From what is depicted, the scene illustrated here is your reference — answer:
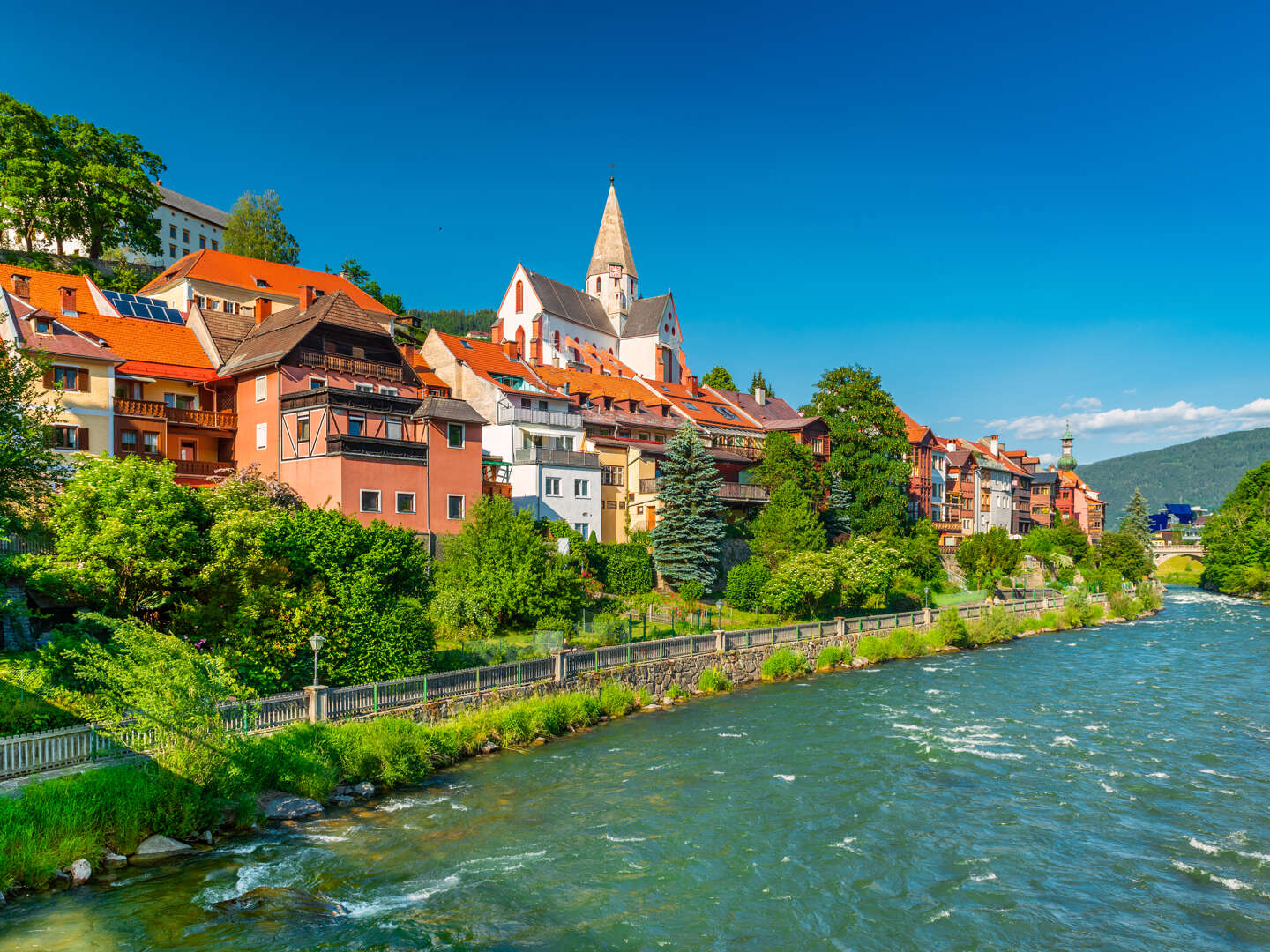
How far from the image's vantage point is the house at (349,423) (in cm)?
4009

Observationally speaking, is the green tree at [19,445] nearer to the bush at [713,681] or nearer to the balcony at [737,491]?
the bush at [713,681]

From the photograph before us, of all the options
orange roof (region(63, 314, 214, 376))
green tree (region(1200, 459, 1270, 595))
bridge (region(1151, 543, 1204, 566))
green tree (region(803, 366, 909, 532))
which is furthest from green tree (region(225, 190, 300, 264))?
bridge (region(1151, 543, 1204, 566))

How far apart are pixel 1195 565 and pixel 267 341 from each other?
12931cm

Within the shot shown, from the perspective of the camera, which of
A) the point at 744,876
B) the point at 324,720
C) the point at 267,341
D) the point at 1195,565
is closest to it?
the point at 744,876

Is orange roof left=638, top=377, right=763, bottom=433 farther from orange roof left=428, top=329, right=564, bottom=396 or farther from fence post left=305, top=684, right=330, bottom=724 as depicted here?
fence post left=305, top=684, right=330, bottom=724

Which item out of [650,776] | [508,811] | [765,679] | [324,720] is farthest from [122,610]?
[765,679]

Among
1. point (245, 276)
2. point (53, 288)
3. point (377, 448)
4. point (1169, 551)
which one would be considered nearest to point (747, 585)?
point (377, 448)

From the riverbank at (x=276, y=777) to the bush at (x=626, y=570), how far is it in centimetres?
1372

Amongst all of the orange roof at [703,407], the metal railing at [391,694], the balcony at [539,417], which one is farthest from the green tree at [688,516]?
the orange roof at [703,407]

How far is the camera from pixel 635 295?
346ft

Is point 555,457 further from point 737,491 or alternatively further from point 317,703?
point 317,703

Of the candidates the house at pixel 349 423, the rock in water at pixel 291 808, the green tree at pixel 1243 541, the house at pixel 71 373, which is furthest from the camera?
the green tree at pixel 1243 541

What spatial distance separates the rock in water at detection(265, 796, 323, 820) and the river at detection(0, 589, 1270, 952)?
40.7 inches

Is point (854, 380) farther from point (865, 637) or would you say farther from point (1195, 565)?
point (1195, 565)
